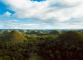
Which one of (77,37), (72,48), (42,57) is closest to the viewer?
(72,48)

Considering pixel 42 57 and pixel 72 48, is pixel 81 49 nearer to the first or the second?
pixel 72 48

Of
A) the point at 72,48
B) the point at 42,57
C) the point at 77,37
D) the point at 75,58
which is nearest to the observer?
the point at 75,58

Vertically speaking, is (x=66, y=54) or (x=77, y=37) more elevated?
(x=77, y=37)

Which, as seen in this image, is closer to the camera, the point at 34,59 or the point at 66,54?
the point at 66,54

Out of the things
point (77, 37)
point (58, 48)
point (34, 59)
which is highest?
point (77, 37)

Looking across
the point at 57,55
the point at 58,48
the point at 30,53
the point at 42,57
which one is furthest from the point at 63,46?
the point at 30,53

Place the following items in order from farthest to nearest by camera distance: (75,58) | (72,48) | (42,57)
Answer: (42,57) < (72,48) < (75,58)

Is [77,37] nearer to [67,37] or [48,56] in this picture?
[67,37]

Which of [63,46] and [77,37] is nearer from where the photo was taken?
[63,46]

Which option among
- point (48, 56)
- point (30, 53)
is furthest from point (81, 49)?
point (30, 53)
